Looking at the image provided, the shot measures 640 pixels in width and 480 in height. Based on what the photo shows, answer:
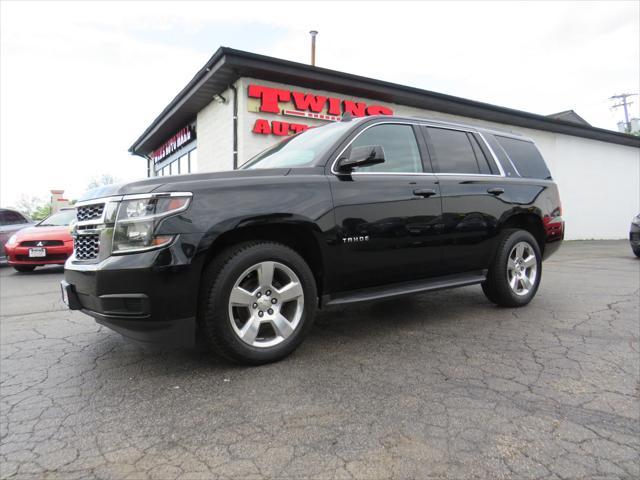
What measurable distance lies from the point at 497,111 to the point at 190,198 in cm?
1456

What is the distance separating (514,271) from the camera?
468 centimetres

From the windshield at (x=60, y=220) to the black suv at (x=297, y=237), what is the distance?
23.5ft

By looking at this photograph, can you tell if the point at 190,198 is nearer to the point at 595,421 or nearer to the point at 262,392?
the point at 262,392

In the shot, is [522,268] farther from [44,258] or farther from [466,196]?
[44,258]

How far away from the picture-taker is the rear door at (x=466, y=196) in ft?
13.4

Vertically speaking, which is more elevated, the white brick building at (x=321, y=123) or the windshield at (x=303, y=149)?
the white brick building at (x=321, y=123)

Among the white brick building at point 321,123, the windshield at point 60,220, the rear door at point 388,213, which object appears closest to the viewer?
the rear door at point 388,213

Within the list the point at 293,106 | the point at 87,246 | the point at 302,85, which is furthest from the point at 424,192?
the point at 302,85

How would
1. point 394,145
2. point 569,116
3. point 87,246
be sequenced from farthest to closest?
point 569,116, point 394,145, point 87,246

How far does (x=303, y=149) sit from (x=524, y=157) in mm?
2812

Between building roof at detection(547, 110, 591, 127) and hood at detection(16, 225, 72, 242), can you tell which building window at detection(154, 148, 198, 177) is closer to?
hood at detection(16, 225, 72, 242)

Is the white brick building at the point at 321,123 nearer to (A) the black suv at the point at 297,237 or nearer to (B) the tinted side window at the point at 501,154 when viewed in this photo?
(B) the tinted side window at the point at 501,154

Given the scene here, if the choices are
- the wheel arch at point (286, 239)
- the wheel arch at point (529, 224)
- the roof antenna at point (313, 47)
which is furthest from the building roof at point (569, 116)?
the wheel arch at point (286, 239)

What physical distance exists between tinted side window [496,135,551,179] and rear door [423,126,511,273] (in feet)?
1.44
